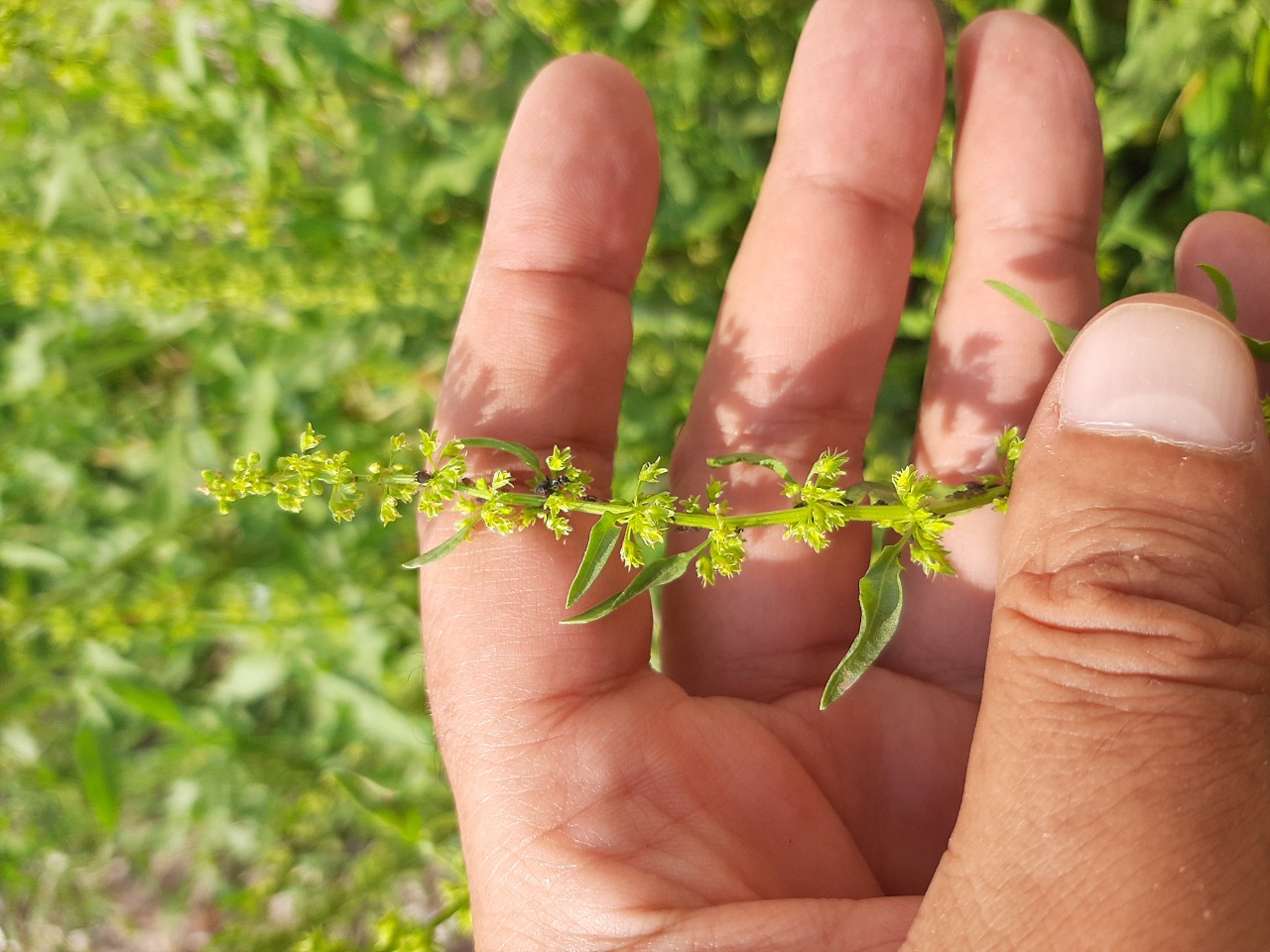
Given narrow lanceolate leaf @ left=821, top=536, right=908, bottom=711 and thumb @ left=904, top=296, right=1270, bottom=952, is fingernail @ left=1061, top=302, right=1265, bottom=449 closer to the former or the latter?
thumb @ left=904, top=296, right=1270, bottom=952

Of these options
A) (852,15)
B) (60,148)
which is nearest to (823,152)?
(852,15)

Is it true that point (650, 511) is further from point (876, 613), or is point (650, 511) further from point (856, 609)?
point (856, 609)

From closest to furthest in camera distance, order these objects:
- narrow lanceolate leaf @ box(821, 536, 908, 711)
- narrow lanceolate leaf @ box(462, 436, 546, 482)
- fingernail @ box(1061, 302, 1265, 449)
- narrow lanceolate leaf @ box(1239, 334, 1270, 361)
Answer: fingernail @ box(1061, 302, 1265, 449)
narrow lanceolate leaf @ box(821, 536, 908, 711)
narrow lanceolate leaf @ box(1239, 334, 1270, 361)
narrow lanceolate leaf @ box(462, 436, 546, 482)

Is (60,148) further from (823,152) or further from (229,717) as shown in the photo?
(823,152)

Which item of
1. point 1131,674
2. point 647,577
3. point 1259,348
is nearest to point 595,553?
point 647,577

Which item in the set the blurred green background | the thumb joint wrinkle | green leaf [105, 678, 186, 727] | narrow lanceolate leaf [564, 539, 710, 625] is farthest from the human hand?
green leaf [105, 678, 186, 727]

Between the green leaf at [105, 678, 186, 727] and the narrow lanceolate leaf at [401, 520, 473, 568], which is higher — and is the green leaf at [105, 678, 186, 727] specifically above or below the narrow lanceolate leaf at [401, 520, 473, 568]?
below

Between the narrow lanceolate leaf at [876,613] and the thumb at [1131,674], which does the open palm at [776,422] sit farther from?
the thumb at [1131,674]

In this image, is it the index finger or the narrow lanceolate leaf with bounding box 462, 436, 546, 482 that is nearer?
the narrow lanceolate leaf with bounding box 462, 436, 546, 482
